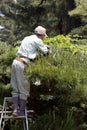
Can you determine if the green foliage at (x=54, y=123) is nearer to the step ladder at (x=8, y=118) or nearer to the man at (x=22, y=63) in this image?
the step ladder at (x=8, y=118)

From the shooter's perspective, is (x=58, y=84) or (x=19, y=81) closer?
(x=58, y=84)

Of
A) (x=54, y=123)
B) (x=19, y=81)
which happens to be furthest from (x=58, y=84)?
(x=54, y=123)

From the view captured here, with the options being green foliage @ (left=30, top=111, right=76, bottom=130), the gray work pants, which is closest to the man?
the gray work pants

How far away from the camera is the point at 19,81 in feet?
19.2

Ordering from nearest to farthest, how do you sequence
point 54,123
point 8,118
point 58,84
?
point 58,84, point 8,118, point 54,123

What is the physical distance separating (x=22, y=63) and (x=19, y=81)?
0.25 metres

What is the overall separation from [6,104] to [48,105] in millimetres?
769

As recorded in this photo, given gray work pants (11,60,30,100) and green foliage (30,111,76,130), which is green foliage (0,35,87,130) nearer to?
green foliage (30,111,76,130)

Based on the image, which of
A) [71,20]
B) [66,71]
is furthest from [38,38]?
[71,20]

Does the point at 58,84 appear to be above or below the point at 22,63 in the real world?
below

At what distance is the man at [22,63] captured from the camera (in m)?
5.81

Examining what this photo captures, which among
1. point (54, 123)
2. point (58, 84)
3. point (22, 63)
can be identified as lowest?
point (54, 123)

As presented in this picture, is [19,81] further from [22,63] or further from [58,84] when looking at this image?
[58,84]

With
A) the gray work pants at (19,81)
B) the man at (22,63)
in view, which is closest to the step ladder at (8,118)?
the man at (22,63)
